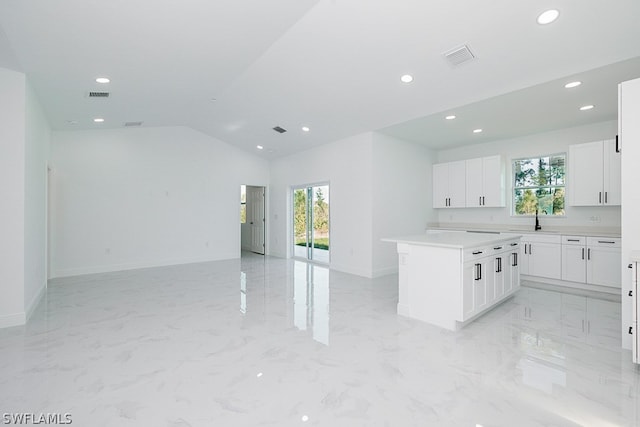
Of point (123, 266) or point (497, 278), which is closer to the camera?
point (497, 278)

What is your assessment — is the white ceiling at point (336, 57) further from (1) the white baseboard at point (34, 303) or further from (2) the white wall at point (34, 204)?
(1) the white baseboard at point (34, 303)

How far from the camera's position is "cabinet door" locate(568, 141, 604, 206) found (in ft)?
16.1

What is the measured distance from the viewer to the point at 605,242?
4.64 meters

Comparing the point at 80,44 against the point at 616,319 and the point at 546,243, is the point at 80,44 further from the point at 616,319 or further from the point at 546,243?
the point at 546,243

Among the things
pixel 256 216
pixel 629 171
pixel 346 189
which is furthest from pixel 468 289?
pixel 256 216

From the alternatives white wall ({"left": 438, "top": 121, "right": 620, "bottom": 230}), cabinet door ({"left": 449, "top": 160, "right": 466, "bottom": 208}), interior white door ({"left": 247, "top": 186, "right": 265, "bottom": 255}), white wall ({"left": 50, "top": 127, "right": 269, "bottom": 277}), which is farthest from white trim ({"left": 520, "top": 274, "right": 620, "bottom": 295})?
white wall ({"left": 50, "top": 127, "right": 269, "bottom": 277})

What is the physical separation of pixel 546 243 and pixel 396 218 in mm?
2536

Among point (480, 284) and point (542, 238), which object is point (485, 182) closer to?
point (542, 238)

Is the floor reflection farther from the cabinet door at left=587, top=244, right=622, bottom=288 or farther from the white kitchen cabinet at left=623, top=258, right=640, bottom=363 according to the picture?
the cabinet door at left=587, top=244, right=622, bottom=288

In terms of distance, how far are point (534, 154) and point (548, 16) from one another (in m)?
3.75

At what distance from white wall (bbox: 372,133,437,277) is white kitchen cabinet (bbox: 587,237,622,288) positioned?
114 inches

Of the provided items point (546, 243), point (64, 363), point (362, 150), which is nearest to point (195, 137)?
point (362, 150)

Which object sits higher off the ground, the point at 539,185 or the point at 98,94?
the point at 98,94

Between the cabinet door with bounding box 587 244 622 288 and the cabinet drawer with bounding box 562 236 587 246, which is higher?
the cabinet drawer with bounding box 562 236 587 246
